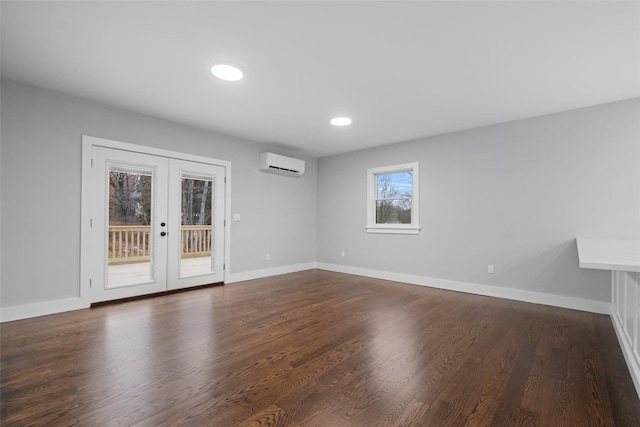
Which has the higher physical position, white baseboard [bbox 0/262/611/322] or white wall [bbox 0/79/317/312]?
white wall [bbox 0/79/317/312]

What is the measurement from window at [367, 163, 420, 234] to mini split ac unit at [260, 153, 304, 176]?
1.39 meters

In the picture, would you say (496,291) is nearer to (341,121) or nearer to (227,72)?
(341,121)

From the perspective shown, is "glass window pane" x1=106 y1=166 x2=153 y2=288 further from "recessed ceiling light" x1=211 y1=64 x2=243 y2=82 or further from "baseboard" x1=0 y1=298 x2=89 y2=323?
"recessed ceiling light" x1=211 y1=64 x2=243 y2=82

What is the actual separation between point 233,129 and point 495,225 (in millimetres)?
4157

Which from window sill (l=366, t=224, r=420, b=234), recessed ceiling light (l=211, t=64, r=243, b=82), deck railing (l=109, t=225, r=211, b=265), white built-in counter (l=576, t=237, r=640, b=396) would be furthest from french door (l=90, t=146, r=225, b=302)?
Answer: white built-in counter (l=576, t=237, r=640, b=396)

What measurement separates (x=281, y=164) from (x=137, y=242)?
104 inches

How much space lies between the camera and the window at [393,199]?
198 inches

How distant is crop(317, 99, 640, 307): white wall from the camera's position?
11.1 ft

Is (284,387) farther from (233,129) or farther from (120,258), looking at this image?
(233,129)

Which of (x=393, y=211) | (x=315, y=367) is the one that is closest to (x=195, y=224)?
(x=315, y=367)

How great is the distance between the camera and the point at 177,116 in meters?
3.99

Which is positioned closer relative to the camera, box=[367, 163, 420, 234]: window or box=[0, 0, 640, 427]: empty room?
box=[0, 0, 640, 427]: empty room

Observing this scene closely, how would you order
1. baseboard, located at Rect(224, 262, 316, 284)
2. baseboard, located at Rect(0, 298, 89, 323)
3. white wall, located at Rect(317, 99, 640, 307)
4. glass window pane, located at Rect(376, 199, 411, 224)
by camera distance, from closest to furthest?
baseboard, located at Rect(0, 298, 89, 323) < white wall, located at Rect(317, 99, 640, 307) < baseboard, located at Rect(224, 262, 316, 284) < glass window pane, located at Rect(376, 199, 411, 224)

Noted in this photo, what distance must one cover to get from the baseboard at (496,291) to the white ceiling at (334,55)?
2344mm
